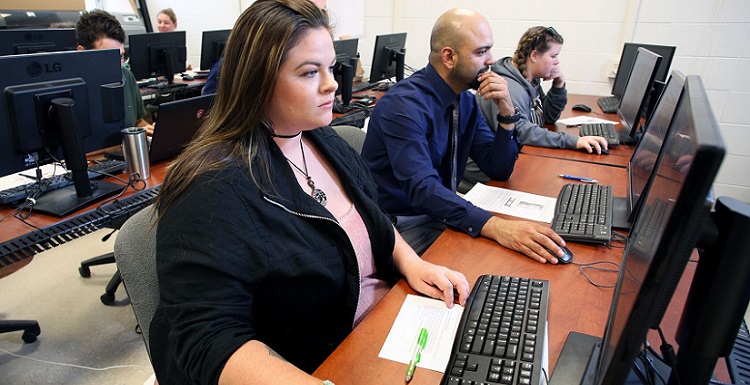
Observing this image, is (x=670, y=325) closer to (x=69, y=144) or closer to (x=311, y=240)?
(x=311, y=240)

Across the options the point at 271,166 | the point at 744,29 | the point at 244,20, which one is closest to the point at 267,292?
the point at 271,166

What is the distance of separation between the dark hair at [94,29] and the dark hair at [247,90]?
2.14 m

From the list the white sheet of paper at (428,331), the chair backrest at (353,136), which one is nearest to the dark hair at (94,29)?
the chair backrest at (353,136)

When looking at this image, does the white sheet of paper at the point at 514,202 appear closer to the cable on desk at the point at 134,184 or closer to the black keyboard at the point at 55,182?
the cable on desk at the point at 134,184

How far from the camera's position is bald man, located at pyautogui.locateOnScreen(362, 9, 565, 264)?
1635 mm

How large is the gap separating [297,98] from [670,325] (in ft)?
2.80

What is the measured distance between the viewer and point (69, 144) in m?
1.55

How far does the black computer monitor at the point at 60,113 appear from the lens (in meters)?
1.47

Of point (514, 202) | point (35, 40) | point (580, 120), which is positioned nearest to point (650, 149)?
point (514, 202)

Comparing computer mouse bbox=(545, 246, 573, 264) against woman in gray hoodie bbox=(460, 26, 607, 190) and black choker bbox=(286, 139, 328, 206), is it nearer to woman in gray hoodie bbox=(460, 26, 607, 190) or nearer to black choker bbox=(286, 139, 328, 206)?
black choker bbox=(286, 139, 328, 206)

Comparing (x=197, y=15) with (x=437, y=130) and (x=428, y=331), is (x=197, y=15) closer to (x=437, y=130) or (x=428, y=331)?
(x=437, y=130)

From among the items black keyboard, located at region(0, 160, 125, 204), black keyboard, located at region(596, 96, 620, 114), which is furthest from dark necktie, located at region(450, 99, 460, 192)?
black keyboard, located at region(596, 96, 620, 114)

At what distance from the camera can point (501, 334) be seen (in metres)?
0.89

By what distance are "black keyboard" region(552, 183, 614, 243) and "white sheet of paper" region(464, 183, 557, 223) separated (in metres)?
0.04
